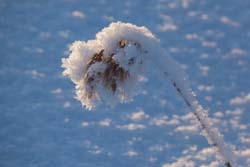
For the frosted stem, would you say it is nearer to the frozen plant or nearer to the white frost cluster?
the frozen plant

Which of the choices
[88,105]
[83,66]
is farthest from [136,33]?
[88,105]

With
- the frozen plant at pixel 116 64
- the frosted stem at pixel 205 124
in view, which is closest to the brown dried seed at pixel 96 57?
the frozen plant at pixel 116 64

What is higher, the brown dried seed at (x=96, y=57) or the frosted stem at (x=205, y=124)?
the brown dried seed at (x=96, y=57)

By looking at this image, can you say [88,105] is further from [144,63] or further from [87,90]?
[144,63]

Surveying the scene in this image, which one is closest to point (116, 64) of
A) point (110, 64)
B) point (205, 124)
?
point (110, 64)

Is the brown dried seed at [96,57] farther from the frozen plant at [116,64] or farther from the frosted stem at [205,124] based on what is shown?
the frosted stem at [205,124]

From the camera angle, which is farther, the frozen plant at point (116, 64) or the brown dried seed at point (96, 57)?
the brown dried seed at point (96, 57)

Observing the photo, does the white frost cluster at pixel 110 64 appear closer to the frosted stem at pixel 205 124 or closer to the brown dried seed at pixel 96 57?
the brown dried seed at pixel 96 57
